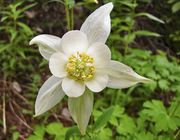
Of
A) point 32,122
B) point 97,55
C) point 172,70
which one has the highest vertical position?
point 97,55

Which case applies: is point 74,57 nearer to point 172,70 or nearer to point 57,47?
point 57,47

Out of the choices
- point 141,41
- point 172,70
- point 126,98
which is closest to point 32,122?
point 126,98

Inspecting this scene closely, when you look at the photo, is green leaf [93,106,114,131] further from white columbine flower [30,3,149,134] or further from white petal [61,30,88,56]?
white petal [61,30,88,56]

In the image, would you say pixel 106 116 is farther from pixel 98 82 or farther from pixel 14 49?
pixel 14 49

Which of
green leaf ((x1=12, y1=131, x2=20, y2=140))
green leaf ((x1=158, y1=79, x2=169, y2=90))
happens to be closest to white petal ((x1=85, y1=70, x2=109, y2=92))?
green leaf ((x1=158, y1=79, x2=169, y2=90))

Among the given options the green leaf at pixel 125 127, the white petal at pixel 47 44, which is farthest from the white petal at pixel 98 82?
the green leaf at pixel 125 127

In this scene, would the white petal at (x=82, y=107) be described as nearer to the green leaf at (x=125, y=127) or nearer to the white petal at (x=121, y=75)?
the white petal at (x=121, y=75)
